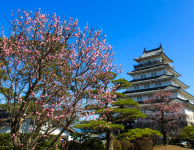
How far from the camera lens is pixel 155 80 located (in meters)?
30.2

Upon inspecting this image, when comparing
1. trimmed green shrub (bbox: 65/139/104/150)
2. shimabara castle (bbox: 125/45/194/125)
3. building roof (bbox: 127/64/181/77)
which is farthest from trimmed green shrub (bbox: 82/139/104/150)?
building roof (bbox: 127/64/181/77)

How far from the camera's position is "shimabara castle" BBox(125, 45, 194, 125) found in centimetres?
2736

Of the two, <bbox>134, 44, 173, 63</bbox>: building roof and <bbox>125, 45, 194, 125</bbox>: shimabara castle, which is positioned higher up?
<bbox>134, 44, 173, 63</bbox>: building roof

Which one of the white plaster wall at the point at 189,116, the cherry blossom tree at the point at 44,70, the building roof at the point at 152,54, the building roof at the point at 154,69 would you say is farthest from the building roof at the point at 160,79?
the cherry blossom tree at the point at 44,70

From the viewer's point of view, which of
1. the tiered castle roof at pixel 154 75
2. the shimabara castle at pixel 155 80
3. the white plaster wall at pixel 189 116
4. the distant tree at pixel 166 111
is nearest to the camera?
the distant tree at pixel 166 111

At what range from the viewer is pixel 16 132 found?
4.40 meters

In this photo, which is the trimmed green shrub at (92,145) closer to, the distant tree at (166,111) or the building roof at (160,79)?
the distant tree at (166,111)

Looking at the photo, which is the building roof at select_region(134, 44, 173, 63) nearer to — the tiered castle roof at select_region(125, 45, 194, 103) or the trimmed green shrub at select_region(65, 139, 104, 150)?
the tiered castle roof at select_region(125, 45, 194, 103)

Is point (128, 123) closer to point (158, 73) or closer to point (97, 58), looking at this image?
point (158, 73)

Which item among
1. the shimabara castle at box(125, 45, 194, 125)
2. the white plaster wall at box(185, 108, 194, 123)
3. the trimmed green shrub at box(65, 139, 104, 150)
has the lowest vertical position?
the trimmed green shrub at box(65, 139, 104, 150)

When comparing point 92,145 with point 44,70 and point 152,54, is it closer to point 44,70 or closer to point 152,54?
point 44,70

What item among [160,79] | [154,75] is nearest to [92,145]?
[160,79]

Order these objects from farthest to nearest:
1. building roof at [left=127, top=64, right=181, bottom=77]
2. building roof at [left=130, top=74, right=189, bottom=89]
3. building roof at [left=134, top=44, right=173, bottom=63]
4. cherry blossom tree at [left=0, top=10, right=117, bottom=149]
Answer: building roof at [left=134, top=44, right=173, bottom=63] < building roof at [left=127, top=64, right=181, bottom=77] < building roof at [left=130, top=74, right=189, bottom=89] < cherry blossom tree at [left=0, top=10, right=117, bottom=149]

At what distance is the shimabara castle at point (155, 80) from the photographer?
1077 inches
